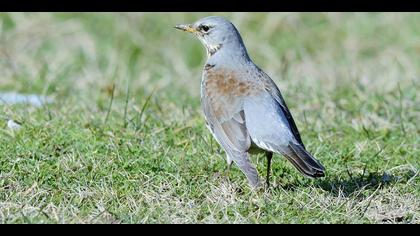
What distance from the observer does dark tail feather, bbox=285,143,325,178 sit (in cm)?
558

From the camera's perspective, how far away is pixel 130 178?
20.0 feet

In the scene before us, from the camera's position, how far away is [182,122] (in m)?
7.70

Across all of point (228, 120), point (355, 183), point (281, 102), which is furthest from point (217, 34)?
point (355, 183)

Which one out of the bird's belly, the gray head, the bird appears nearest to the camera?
the bird

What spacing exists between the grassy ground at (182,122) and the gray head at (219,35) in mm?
792

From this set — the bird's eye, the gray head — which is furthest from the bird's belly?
the bird's eye

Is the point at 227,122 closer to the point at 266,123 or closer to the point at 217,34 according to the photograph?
the point at 266,123

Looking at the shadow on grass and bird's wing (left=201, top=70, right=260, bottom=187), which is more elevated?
bird's wing (left=201, top=70, right=260, bottom=187)

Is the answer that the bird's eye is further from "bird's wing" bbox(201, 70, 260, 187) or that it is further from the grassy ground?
the grassy ground

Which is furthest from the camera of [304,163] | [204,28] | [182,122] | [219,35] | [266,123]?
[182,122]

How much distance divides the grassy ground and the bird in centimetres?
26

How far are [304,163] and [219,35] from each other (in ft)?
5.74

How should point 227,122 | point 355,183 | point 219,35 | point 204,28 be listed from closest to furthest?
point 227,122, point 355,183, point 219,35, point 204,28
